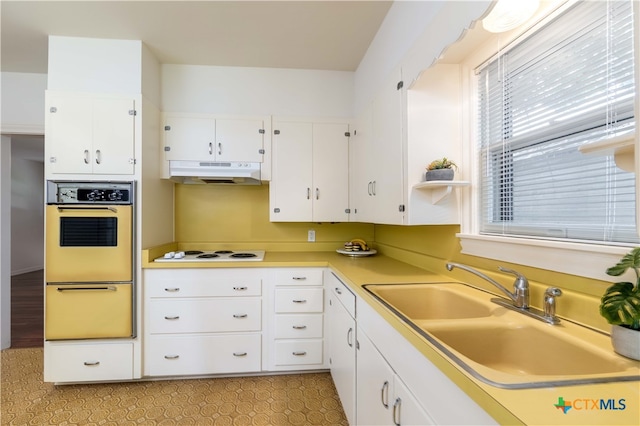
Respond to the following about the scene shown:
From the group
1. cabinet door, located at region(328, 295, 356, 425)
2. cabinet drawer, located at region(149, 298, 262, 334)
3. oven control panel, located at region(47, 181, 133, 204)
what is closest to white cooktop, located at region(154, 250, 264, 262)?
cabinet drawer, located at region(149, 298, 262, 334)

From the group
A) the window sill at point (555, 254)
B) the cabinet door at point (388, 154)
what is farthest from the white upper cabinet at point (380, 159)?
the window sill at point (555, 254)

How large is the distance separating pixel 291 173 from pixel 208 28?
129cm

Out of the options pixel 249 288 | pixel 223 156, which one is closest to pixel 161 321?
pixel 249 288

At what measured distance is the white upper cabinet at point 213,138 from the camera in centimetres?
268

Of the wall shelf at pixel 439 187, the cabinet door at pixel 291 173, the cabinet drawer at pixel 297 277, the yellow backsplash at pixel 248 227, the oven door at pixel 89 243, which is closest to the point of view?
the wall shelf at pixel 439 187

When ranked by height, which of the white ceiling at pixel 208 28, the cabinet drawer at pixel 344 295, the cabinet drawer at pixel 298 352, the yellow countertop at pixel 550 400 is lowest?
the cabinet drawer at pixel 298 352

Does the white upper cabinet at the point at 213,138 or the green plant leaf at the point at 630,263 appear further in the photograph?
the white upper cabinet at the point at 213,138

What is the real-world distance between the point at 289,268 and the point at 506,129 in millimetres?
1757

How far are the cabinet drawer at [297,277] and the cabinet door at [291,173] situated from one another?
0.54 metres

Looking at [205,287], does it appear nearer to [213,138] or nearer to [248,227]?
[248,227]

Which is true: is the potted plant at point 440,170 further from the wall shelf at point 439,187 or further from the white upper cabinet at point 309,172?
the white upper cabinet at point 309,172

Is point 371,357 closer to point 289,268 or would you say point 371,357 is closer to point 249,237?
point 289,268

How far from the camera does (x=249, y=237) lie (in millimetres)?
3057

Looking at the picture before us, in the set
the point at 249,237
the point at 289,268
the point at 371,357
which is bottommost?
the point at 371,357
